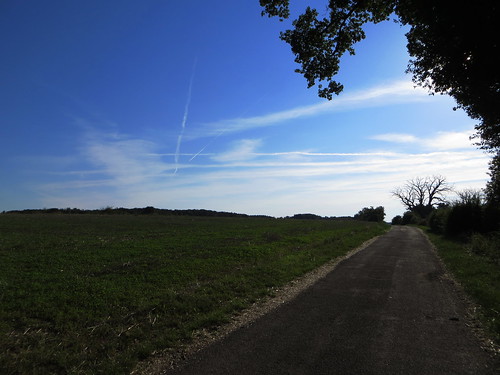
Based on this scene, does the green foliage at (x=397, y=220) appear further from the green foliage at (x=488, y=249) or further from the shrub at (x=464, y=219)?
the green foliage at (x=488, y=249)

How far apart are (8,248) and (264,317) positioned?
1842 cm

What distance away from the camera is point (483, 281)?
1086 cm

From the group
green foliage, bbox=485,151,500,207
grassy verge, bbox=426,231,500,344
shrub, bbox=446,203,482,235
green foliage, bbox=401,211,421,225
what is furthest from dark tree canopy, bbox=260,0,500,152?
green foliage, bbox=401,211,421,225

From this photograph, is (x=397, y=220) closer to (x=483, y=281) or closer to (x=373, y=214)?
(x=373, y=214)

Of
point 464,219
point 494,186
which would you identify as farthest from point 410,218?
point 494,186

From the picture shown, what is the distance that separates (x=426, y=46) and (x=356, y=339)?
11522mm

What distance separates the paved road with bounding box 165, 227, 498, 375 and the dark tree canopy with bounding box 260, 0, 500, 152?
7.60m

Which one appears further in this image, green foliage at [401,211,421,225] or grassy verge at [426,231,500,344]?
green foliage at [401,211,421,225]

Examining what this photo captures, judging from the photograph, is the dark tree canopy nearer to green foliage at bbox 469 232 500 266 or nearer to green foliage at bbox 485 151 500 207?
green foliage at bbox 469 232 500 266

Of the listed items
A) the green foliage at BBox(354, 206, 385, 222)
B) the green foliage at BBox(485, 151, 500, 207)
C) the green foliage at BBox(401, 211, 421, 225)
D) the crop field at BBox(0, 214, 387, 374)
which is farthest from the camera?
the green foliage at BBox(354, 206, 385, 222)

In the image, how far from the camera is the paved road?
4.93 metres

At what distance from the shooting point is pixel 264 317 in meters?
7.42

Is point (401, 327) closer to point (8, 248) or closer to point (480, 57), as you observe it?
point (480, 57)

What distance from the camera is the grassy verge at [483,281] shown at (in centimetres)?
714
